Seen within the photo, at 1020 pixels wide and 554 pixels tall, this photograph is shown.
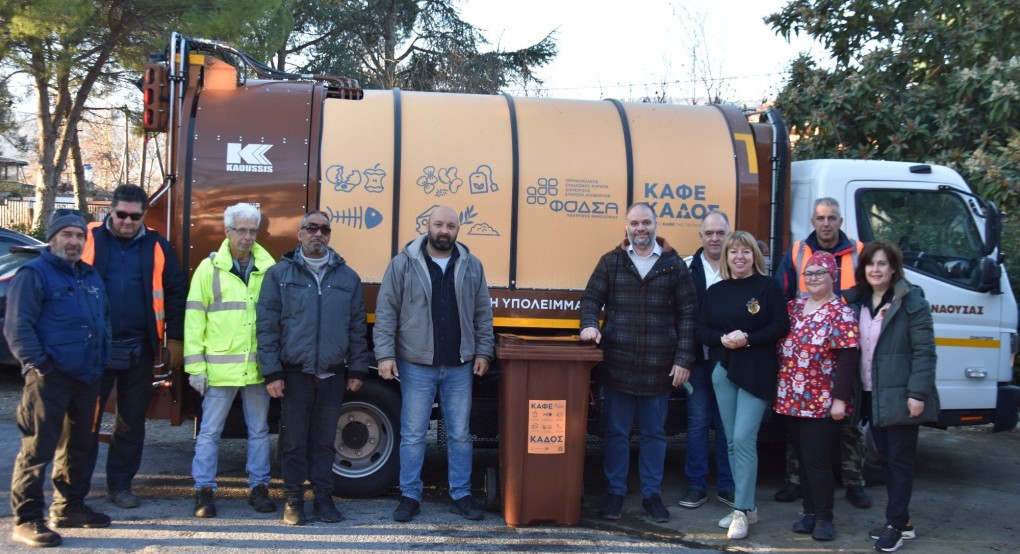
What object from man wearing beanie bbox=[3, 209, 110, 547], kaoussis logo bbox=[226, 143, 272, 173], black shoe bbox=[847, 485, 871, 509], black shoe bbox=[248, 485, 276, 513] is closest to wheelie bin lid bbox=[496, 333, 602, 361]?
black shoe bbox=[248, 485, 276, 513]

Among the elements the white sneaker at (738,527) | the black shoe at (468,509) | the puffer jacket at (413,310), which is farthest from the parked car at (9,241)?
the white sneaker at (738,527)

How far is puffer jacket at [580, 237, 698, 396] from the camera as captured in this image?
19.3ft

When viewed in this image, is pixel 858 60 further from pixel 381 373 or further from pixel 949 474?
pixel 381 373

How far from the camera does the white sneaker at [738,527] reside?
5.67 meters

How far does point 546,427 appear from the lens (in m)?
5.76

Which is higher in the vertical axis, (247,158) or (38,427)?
(247,158)

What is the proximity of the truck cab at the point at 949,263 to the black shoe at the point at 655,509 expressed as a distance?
7.79ft

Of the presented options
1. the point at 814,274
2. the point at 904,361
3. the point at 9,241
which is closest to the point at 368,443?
the point at 814,274

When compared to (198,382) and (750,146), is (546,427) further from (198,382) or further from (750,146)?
(750,146)

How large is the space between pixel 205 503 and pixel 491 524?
6.09ft

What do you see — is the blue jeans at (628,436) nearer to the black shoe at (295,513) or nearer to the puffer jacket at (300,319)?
the puffer jacket at (300,319)

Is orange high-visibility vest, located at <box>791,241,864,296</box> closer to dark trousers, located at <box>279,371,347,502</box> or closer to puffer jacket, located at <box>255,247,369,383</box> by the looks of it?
puffer jacket, located at <box>255,247,369,383</box>

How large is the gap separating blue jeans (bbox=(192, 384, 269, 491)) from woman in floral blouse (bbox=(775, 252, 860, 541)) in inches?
132

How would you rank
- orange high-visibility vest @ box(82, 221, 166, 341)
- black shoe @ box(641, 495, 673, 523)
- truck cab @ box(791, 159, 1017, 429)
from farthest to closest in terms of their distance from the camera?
1. truck cab @ box(791, 159, 1017, 429)
2. black shoe @ box(641, 495, 673, 523)
3. orange high-visibility vest @ box(82, 221, 166, 341)
